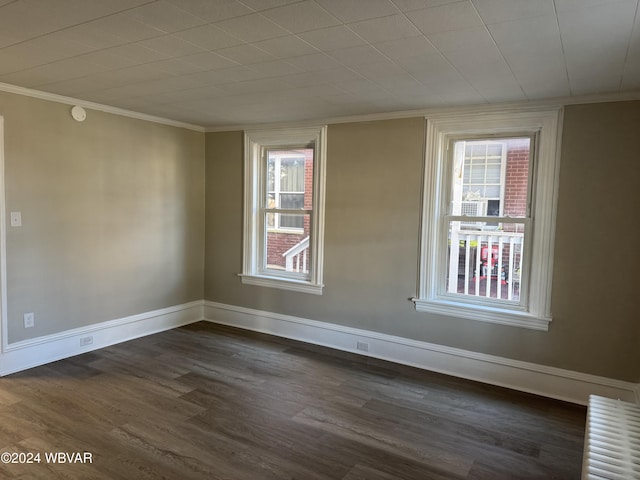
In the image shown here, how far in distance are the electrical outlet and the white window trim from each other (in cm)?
338

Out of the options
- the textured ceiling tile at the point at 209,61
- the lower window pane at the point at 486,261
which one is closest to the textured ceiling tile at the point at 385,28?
the textured ceiling tile at the point at 209,61

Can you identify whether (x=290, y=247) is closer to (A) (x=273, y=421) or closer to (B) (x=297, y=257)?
(B) (x=297, y=257)

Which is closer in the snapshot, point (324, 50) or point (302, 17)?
point (302, 17)

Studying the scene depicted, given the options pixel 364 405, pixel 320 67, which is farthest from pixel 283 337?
pixel 320 67

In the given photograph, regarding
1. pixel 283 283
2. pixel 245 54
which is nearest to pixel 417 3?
pixel 245 54

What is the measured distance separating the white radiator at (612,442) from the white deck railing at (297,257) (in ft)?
9.88

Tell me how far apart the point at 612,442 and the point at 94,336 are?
4184 mm

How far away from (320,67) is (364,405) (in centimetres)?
241

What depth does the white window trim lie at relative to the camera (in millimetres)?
3398

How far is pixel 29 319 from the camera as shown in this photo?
368 cm

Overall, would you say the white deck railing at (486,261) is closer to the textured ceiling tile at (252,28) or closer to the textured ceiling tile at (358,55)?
the textured ceiling tile at (358,55)

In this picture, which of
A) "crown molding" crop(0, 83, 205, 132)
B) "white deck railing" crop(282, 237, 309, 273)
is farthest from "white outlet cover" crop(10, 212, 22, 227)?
"white deck railing" crop(282, 237, 309, 273)

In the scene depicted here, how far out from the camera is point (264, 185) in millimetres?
4996

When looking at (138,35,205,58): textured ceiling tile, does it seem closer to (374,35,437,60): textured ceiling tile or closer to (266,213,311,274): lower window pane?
(374,35,437,60): textured ceiling tile
